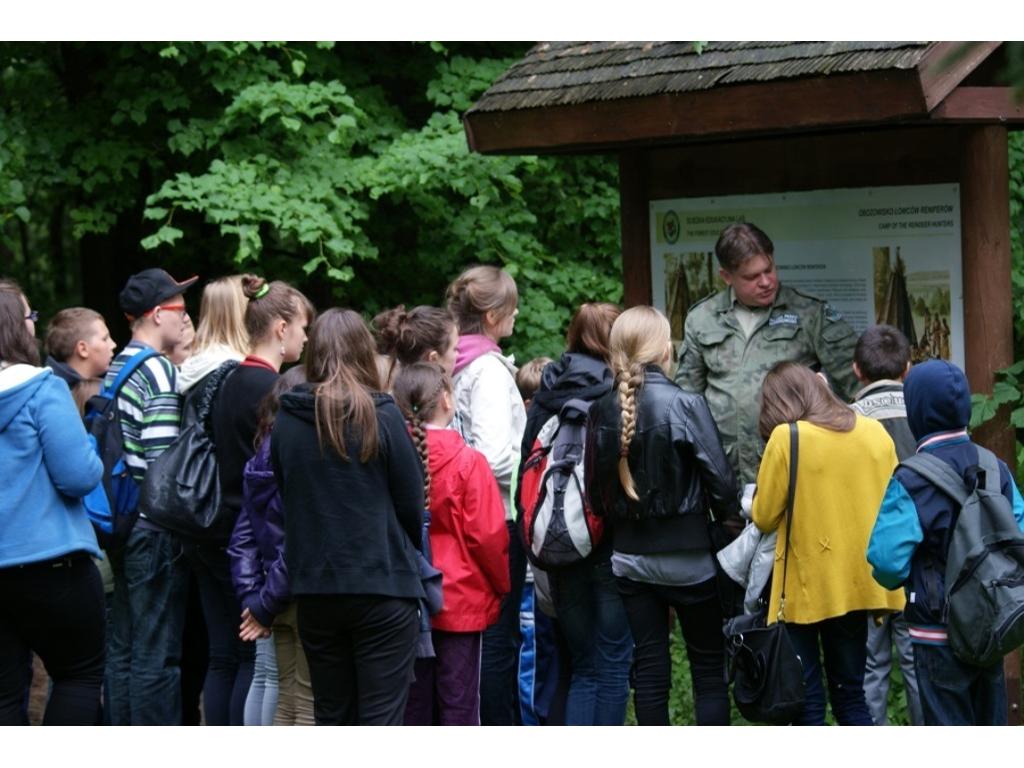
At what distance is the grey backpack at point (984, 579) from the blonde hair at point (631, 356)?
42.0 inches

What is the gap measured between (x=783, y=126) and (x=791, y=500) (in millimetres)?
1760

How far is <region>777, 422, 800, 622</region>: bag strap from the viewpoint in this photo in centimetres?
454

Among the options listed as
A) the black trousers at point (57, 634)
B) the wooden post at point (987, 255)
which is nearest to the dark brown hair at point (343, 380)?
the black trousers at point (57, 634)

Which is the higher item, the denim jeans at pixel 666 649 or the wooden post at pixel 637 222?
the wooden post at pixel 637 222

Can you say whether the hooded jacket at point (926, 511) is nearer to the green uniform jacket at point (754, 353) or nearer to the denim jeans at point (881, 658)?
the denim jeans at point (881, 658)

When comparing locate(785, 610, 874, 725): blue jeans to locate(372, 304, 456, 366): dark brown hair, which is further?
locate(372, 304, 456, 366): dark brown hair

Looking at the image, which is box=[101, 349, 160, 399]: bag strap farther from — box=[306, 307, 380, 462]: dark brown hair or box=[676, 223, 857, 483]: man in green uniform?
box=[676, 223, 857, 483]: man in green uniform

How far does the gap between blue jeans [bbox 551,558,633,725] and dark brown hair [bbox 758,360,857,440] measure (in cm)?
97

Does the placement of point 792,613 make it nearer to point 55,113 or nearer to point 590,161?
point 590,161

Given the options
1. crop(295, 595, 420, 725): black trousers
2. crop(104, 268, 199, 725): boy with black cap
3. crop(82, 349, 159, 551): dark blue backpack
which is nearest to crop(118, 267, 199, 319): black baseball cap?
crop(104, 268, 199, 725): boy with black cap

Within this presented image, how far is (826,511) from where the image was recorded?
4617 millimetres

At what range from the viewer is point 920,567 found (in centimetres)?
434

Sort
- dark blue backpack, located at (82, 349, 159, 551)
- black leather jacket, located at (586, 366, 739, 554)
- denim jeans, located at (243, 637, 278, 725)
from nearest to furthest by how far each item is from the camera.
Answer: black leather jacket, located at (586, 366, 739, 554)
denim jeans, located at (243, 637, 278, 725)
dark blue backpack, located at (82, 349, 159, 551)

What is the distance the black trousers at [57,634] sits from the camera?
4574 millimetres
